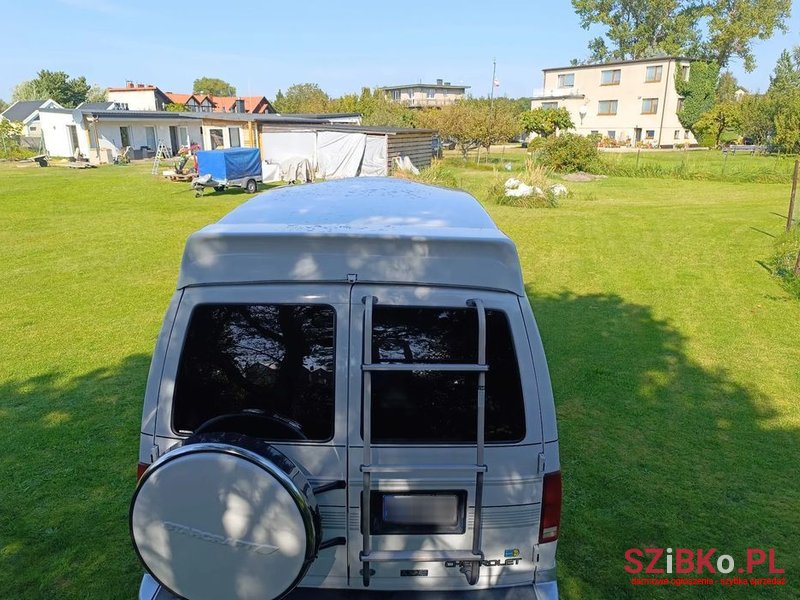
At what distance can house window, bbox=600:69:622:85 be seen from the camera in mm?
60938

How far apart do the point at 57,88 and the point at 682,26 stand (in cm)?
7862

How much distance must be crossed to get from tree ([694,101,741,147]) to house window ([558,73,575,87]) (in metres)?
18.1

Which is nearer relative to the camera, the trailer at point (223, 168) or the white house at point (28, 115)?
the trailer at point (223, 168)

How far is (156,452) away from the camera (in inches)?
99.3

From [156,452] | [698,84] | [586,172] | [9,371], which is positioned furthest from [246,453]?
[698,84]

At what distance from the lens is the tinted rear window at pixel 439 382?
2449 mm

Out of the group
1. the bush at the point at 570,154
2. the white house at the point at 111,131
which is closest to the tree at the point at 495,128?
the bush at the point at 570,154

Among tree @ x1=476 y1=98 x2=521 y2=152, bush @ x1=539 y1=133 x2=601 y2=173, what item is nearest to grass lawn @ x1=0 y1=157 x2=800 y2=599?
bush @ x1=539 y1=133 x2=601 y2=173

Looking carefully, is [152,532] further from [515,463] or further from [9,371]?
[9,371]

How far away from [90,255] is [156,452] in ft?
39.9

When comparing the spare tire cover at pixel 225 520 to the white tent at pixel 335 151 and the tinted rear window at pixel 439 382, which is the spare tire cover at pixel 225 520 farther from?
the white tent at pixel 335 151

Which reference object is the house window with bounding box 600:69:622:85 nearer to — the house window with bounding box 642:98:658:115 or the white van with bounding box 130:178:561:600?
the house window with bounding box 642:98:658:115

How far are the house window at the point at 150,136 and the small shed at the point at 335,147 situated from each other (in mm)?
16070

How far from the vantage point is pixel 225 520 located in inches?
88.6
